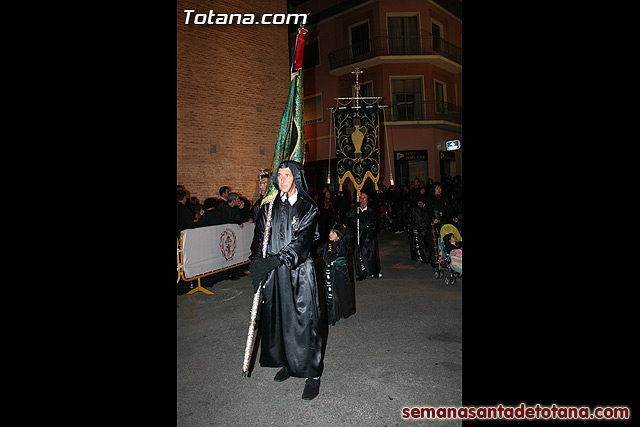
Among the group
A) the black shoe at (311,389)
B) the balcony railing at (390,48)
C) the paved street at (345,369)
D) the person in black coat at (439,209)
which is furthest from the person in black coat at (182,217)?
the balcony railing at (390,48)

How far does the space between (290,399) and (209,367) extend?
1.14 metres

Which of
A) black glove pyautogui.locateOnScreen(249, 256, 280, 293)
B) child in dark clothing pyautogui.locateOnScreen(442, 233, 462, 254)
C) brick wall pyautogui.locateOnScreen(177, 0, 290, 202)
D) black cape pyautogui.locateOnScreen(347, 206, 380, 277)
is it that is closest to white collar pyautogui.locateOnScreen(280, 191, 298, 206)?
black glove pyautogui.locateOnScreen(249, 256, 280, 293)

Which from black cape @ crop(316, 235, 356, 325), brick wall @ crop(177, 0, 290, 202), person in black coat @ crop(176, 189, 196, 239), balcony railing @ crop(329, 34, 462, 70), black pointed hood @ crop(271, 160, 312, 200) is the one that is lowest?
black cape @ crop(316, 235, 356, 325)

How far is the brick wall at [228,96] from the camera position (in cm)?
1350

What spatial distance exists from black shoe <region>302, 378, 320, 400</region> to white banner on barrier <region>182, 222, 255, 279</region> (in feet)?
13.8

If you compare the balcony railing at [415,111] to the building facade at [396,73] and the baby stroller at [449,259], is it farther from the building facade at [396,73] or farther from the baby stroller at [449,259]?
the baby stroller at [449,259]

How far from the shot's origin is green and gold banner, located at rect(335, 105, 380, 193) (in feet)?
33.2

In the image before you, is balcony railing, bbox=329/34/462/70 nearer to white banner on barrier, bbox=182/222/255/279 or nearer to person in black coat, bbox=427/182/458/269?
person in black coat, bbox=427/182/458/269

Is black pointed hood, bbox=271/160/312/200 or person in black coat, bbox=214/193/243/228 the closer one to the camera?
black pointed hood, bbox=271/160/312/200

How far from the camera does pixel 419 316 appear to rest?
5.49m

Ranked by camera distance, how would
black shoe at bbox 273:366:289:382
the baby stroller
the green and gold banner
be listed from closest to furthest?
black shoe at bbox 273:366:289:382, the baby stroller, the green and gold banner

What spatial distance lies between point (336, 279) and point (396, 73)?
60.7 ft

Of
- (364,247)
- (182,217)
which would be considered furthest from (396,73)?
(182,217)
